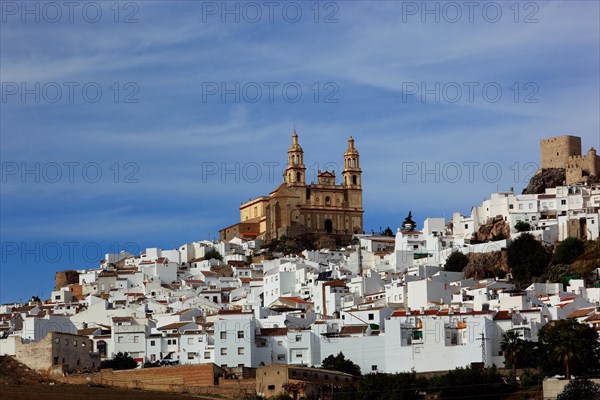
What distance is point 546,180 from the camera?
105 m

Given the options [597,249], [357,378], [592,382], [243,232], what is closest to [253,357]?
[357,378]

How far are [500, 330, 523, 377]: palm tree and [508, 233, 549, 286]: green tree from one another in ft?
68.8

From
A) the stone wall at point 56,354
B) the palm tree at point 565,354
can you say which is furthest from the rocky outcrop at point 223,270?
the palm tree at point 565,354

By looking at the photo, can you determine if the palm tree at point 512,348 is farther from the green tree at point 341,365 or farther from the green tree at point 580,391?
the green tree at point 341,365

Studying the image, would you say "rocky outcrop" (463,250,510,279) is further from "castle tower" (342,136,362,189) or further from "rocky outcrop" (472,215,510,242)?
"castle tower" (342,136,362,189)

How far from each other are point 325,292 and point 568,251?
15.4 metres

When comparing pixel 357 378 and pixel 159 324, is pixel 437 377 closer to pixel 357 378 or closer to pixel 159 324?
pixel 357 378

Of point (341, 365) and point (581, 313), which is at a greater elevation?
point (581, 313)

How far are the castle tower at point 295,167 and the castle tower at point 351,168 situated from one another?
3.70m

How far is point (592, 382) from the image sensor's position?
57719 millimetres

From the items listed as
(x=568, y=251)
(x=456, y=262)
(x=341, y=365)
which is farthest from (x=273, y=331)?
(x=568, y=251)

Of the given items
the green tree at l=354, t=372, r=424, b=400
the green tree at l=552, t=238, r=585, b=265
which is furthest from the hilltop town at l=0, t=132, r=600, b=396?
the green tree at l=354, t=372, r=424, b=400

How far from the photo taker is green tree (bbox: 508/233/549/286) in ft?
283

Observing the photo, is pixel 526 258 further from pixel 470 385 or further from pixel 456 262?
pixel 470 385
